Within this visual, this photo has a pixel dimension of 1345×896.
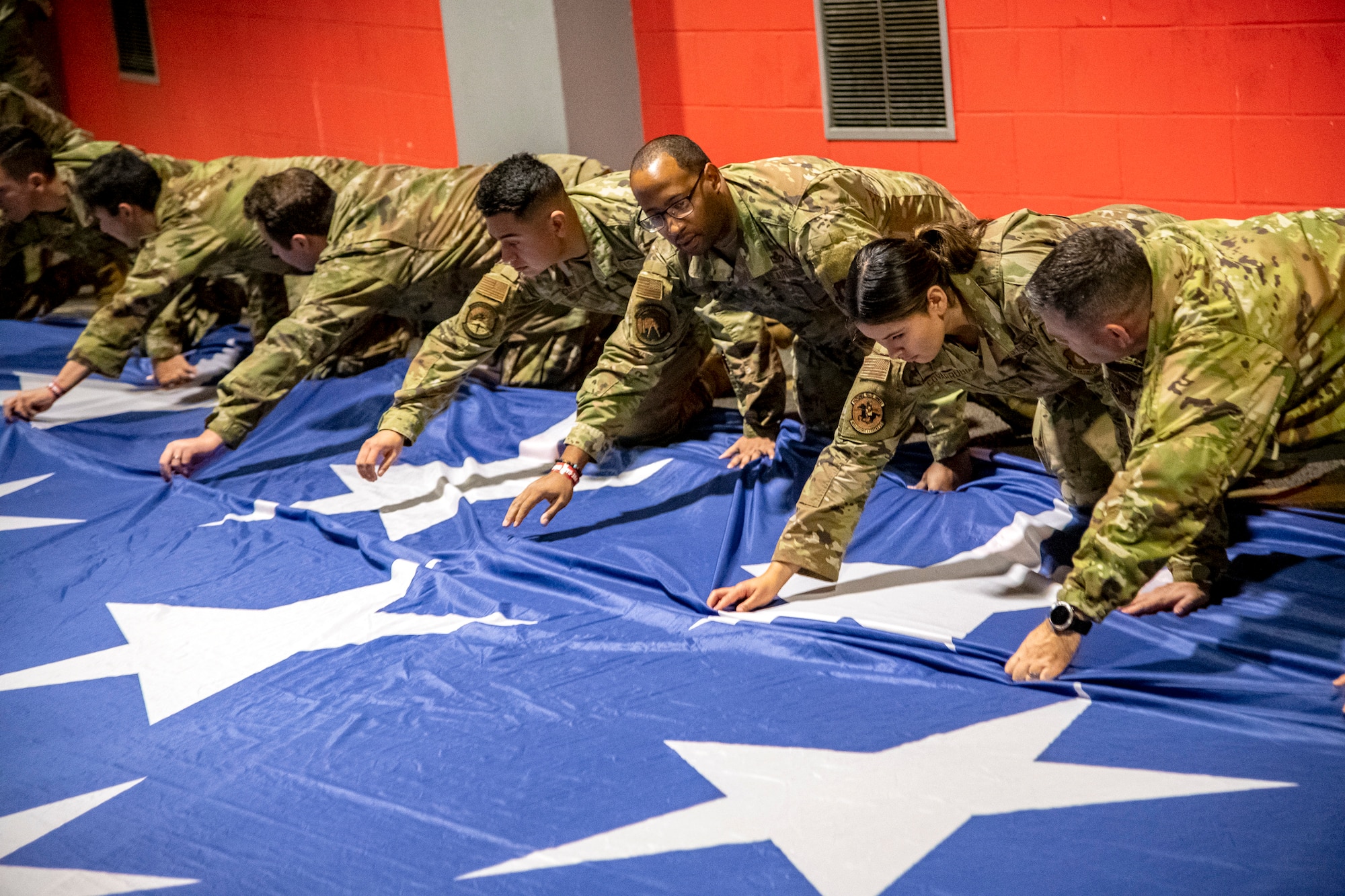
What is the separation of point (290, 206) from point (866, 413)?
218 centimetres

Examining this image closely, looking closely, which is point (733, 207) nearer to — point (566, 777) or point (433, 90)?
point (566, 777)

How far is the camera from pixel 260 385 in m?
3.39

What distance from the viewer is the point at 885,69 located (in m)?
3.76

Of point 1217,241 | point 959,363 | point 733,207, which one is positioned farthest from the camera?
point 733,207

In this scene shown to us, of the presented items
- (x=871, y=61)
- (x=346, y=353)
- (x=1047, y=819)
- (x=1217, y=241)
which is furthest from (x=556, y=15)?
(x=1047, y=819)

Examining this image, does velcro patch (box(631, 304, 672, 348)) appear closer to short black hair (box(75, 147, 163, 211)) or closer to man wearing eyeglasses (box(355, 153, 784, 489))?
man wearing eyeglasses (box(355, 153, 784, 489))

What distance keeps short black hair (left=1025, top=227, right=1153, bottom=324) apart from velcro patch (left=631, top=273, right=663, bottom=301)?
1.18 meters

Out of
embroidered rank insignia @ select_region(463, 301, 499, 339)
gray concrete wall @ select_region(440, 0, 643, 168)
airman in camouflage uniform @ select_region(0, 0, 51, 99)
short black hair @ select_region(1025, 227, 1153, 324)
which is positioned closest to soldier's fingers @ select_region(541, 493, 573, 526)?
embroidered rank insignia @ select_region(463, 301, 499, 339)

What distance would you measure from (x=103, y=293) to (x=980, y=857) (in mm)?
4892

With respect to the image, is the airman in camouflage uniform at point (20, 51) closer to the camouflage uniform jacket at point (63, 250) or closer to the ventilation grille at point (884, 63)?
the camouflage uniform jacket at point (63, 250)

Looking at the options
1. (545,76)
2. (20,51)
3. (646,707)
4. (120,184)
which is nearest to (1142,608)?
(646,707)

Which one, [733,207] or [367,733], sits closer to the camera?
[367,733]

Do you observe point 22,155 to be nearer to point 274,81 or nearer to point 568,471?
point 274,81

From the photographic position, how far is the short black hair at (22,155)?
4539 millimetres
